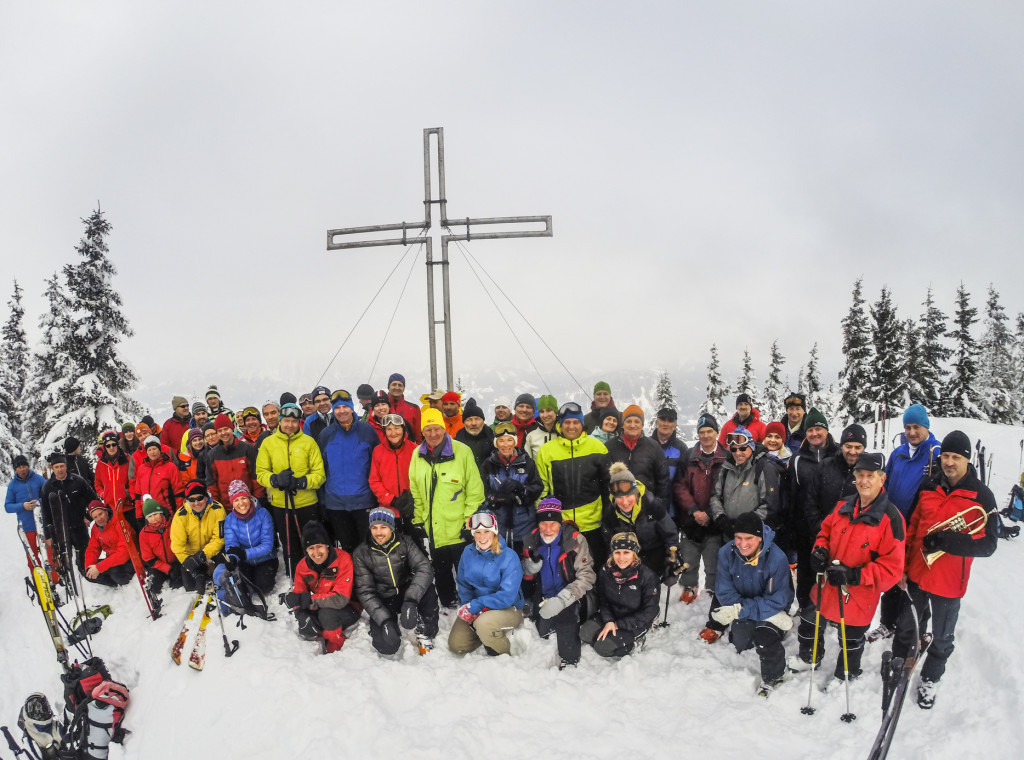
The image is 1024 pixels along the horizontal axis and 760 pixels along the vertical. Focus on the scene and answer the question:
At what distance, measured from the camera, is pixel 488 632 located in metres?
5.99

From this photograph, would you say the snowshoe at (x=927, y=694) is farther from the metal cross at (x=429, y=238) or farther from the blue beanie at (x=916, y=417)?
the metal cross at (x=429, y=238)

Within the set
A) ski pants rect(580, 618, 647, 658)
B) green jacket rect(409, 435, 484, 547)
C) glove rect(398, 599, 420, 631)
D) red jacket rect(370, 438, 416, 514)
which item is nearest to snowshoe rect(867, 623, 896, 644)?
ski pants rect(580, 618, 647, 658)

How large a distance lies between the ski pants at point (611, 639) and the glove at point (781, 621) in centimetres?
137

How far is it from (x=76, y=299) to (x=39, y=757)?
54.7ft

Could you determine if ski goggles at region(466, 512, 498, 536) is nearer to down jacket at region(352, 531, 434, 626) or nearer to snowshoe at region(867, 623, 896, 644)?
down jacket at region(352, 531, 434, 626)

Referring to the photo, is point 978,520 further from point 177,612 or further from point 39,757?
point 39,757

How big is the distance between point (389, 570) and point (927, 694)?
5.59 m

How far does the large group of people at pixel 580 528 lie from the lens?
500cm

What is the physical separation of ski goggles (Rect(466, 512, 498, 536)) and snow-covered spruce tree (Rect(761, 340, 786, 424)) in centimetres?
3714

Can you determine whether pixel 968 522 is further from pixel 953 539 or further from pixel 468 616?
pixel 468 616

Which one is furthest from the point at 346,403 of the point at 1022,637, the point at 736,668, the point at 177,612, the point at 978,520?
the point at 1022,637

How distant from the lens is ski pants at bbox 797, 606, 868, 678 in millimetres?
5148

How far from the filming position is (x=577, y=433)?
670 centimetres

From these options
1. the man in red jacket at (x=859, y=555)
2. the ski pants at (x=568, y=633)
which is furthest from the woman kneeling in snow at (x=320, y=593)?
the man in red jacket at (x=859, y=555)
